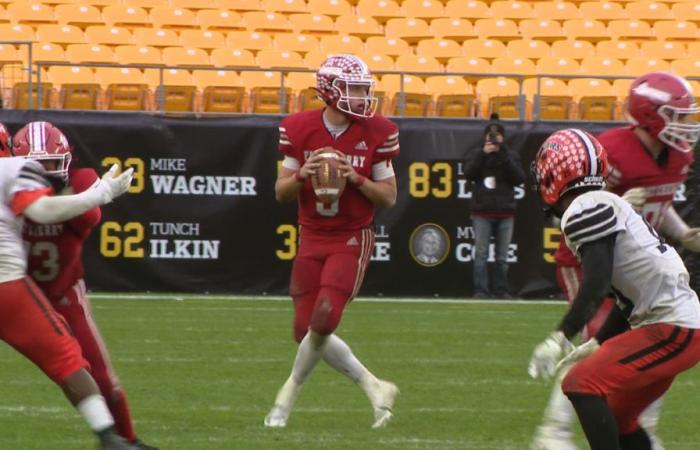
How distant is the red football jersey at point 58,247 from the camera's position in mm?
5871

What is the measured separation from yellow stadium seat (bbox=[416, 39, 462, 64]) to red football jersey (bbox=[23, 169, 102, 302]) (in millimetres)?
12433

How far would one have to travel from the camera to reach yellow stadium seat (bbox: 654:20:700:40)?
19.0 m

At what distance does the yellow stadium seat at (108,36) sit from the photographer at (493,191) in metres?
5.38

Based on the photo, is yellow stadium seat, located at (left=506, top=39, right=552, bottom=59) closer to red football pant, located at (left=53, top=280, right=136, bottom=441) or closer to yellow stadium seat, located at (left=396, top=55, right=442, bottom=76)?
yellow stadium seat, located at (left=396, top=55, right=442, bottom=76)

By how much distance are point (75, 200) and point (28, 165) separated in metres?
0.24

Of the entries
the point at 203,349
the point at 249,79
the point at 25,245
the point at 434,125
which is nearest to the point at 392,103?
the point at 434,125

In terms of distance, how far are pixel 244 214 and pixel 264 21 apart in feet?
15.4

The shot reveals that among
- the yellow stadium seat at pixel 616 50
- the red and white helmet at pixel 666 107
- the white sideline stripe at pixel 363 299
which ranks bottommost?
the white sideline stripe at pixel 363 299

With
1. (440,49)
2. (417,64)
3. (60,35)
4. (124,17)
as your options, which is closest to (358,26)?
(440,49)

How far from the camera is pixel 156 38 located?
1778 centimetres

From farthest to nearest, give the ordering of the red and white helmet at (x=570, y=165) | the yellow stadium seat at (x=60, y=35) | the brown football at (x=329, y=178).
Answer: the yellow stadium seat at (x=60, y=35) → the brown football at (x=329, y=178) → the red and white helmet at (x=570, y=165)

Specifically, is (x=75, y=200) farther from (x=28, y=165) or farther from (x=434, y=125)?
(x=434, y=125)

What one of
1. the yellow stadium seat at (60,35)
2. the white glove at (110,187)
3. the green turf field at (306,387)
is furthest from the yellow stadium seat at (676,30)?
the white glove at (110,187)

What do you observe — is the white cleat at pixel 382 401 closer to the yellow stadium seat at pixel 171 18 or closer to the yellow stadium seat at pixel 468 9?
the yellow stadium seat at pixel 171 18
